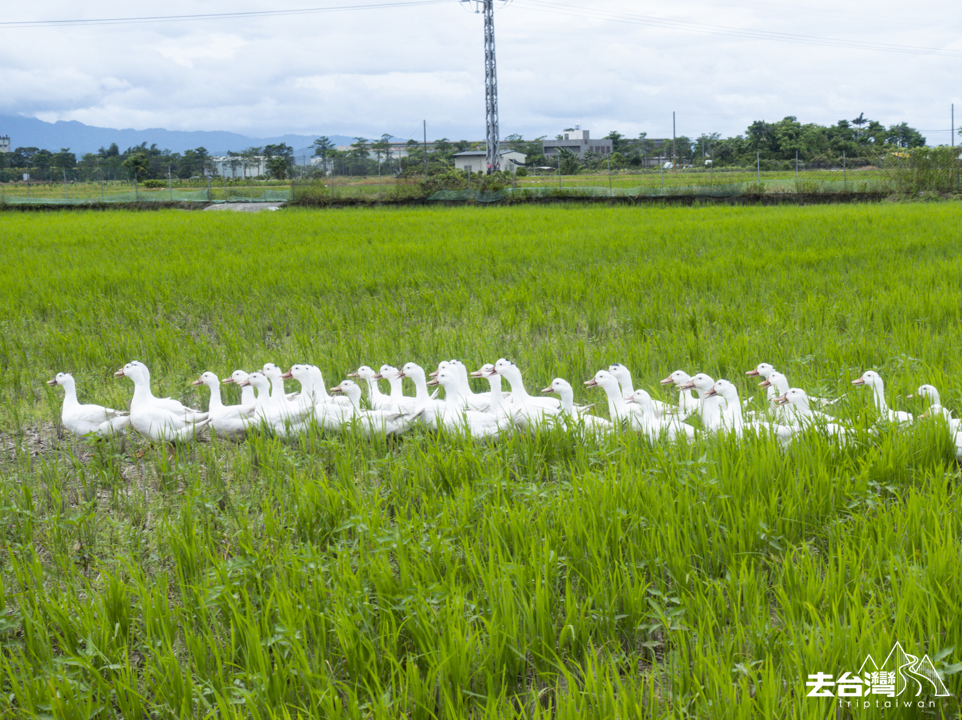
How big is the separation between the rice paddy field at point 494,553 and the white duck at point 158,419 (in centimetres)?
10

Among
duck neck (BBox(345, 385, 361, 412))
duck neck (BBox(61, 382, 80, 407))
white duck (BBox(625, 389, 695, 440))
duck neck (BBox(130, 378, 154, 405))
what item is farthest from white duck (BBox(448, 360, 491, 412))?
duck neck (BBox(61, 382, 80, 407))

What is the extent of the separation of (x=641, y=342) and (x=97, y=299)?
576cm

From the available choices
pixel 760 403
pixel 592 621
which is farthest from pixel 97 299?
pixel 592 621

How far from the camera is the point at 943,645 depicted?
1.76 m

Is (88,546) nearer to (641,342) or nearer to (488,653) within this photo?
(488,653)

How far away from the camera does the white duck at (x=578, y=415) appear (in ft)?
11.1

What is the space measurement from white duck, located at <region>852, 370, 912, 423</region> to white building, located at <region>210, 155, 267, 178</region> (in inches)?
1279

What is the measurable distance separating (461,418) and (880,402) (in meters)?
1.95

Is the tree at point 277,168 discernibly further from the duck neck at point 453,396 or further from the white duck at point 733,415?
the white duck at point 733,415

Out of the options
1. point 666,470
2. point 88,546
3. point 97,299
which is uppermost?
point 97,299

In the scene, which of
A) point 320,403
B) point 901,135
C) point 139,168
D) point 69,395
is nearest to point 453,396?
point 320,403

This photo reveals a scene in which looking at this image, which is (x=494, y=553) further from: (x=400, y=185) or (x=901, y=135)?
(x=901, y=135)

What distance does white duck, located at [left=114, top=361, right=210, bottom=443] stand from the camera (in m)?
3.73

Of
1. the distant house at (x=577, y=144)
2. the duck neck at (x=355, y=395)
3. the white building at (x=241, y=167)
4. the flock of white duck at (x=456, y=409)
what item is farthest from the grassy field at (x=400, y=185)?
the distant house at (x=577, y=144)
